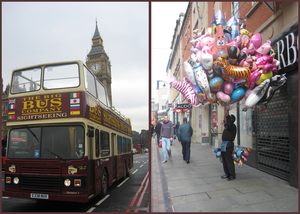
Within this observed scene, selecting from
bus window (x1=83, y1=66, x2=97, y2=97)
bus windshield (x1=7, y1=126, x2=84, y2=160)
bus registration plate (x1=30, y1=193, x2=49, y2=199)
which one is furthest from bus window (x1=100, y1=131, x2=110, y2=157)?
bus registration plate (x1=30, y1=193, x2=49, y2=199)

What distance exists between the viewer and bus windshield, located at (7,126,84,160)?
15.4 feet

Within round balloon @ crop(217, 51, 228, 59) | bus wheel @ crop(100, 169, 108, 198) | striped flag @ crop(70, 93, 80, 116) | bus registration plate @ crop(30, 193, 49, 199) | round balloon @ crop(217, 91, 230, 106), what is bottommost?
bus wheel @ crop(100, 169, 108, 198)

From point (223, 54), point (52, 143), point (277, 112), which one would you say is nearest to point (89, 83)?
point (52, 143)

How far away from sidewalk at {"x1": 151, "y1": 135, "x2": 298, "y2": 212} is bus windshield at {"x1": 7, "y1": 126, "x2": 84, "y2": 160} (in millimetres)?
1984

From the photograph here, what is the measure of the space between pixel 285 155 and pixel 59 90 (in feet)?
18.4

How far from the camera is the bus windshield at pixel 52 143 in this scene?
185 inches

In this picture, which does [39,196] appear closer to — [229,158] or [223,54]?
[229,158]

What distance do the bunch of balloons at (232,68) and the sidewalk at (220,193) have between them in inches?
69.9

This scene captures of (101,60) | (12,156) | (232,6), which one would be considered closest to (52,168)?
(12,156)

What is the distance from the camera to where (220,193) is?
4648mm

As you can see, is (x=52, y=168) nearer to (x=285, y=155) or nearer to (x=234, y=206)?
(x=234, y=206)

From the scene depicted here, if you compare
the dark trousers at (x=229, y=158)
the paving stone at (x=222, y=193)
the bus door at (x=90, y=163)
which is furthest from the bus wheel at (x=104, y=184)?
the dark trousers at (x=229, y=158)

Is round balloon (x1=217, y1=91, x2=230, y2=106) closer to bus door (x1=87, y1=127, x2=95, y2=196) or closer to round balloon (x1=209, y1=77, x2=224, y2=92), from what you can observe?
round balloon (x1=209, y1=77, x2=224, y2=92)

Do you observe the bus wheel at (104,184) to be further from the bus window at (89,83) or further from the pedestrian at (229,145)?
the pedestrian at (229,145)
